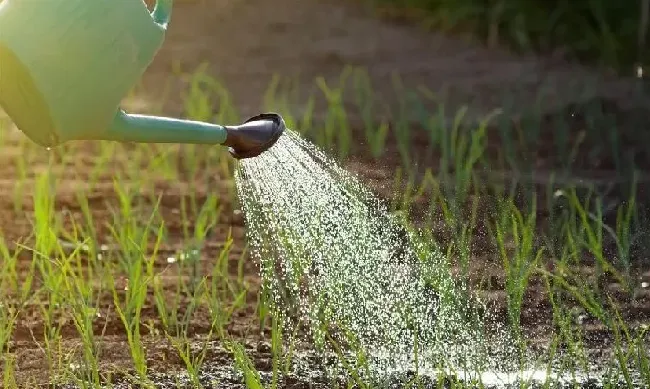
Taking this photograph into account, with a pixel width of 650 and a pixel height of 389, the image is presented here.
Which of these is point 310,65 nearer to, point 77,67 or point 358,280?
point 358,280

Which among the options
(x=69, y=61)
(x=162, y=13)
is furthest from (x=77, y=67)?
(x=162, y=13)

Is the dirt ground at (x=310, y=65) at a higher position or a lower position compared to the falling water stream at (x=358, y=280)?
higher

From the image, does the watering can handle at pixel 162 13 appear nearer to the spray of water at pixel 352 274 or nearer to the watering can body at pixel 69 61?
the watering can body at pixel 69 61

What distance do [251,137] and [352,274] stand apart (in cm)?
91

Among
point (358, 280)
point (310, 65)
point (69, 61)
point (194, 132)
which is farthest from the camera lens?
point (310, 65)

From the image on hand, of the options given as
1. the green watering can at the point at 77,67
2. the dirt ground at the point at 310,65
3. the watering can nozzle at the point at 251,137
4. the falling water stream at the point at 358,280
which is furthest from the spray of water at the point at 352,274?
the green watering can at the point at 77,67

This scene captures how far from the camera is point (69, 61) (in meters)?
2.11

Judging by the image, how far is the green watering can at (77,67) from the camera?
2.09 meters

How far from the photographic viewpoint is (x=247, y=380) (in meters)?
2.47

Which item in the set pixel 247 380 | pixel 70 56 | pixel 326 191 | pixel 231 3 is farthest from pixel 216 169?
pixel 231 3

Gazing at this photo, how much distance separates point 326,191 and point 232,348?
1.08 meters

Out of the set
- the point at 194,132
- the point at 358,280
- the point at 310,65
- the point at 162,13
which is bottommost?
the point at 358,280

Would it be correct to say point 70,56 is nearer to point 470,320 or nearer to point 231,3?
point 470,320

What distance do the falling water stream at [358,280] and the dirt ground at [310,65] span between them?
27cm
